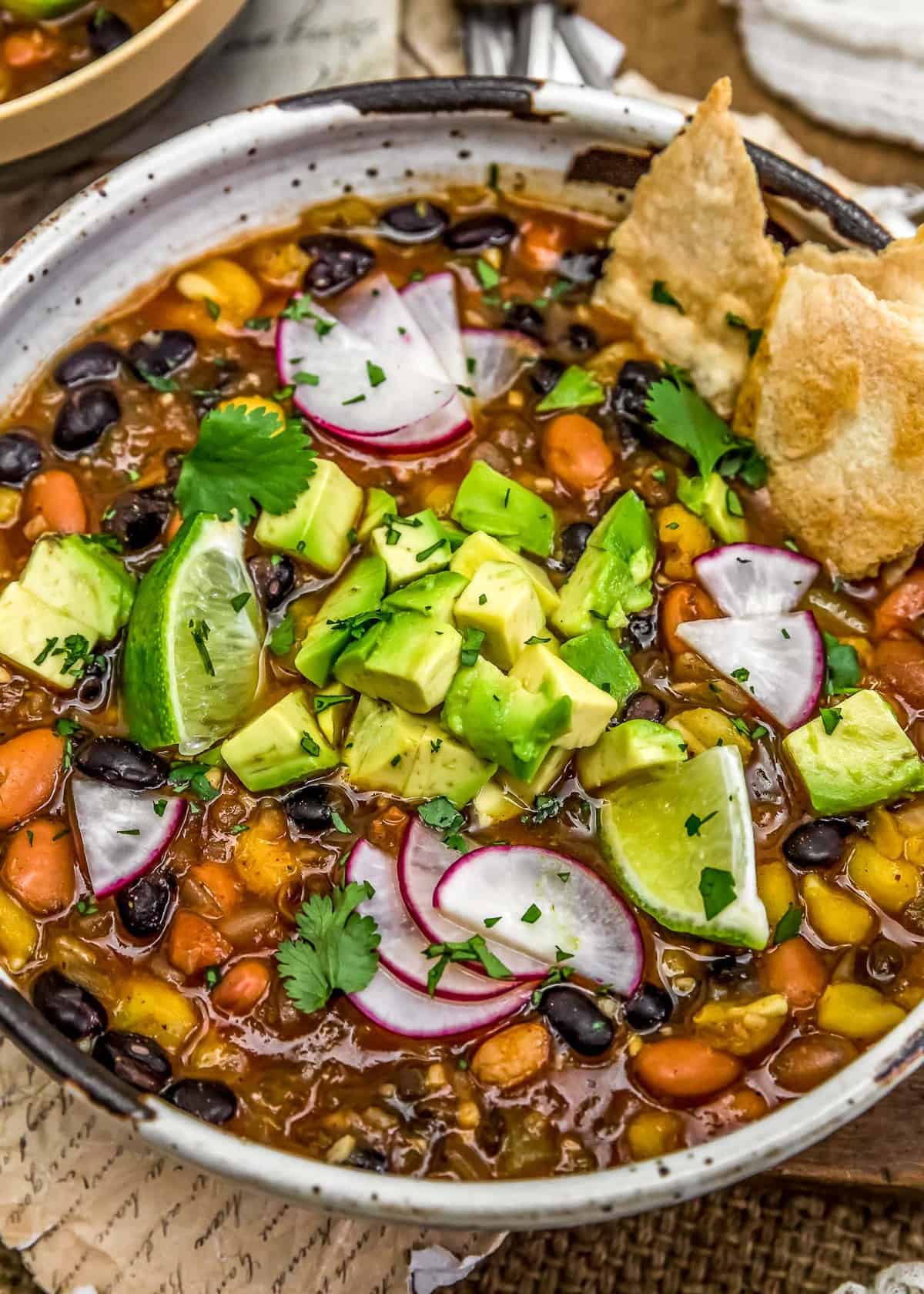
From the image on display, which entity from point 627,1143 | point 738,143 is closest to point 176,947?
point 627,1143

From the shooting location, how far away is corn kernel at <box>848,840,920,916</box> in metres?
3.04

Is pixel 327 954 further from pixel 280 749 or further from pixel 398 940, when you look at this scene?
pixel 280 749

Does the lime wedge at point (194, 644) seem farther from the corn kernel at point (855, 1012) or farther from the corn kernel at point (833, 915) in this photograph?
the corn kernel at point (855, 1012)

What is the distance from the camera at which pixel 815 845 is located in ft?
9.89

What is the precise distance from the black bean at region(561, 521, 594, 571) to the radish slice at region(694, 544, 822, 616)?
0.27 metres

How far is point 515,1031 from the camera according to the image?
2855 millimetres

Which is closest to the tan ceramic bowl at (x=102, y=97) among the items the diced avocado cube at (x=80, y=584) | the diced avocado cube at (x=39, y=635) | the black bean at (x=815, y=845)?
the diced avocado cube at (x=80, y=584)

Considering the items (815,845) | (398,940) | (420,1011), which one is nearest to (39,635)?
(398,940)

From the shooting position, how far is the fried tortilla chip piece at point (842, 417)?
310cm

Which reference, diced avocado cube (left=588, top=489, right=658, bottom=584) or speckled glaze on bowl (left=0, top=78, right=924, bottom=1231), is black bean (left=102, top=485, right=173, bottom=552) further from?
diced avocado cube (left=588, top=489, right=658, bottom=584)

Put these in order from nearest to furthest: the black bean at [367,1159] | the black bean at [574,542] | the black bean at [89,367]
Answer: the black bean at [367,1159]
the black bean at [574,542]
the black bean at [89,367]

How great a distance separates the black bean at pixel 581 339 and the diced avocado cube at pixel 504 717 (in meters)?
1.02

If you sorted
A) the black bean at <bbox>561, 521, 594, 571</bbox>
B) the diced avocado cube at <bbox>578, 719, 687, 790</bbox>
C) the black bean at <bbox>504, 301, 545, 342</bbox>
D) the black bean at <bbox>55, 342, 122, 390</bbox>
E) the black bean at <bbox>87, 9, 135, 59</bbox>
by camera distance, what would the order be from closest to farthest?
1. the diced avocado cube at <bbox>578, 719, 687, 790</bbox>
2. the black bean at <bbox>561, 521, 594, 571</bbox>
3. the black bean at <bbox>55, 342, 122, 390</bbox>
4. the black bean at <bbox>504, 301, 545, 342</bbox>
5. the black bean at <bbox>87, 9, 135, 59</bbox>

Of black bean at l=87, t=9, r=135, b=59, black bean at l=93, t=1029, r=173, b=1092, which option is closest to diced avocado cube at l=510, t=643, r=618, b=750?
black bean at l=93, t=1029, r=173, b=1092
